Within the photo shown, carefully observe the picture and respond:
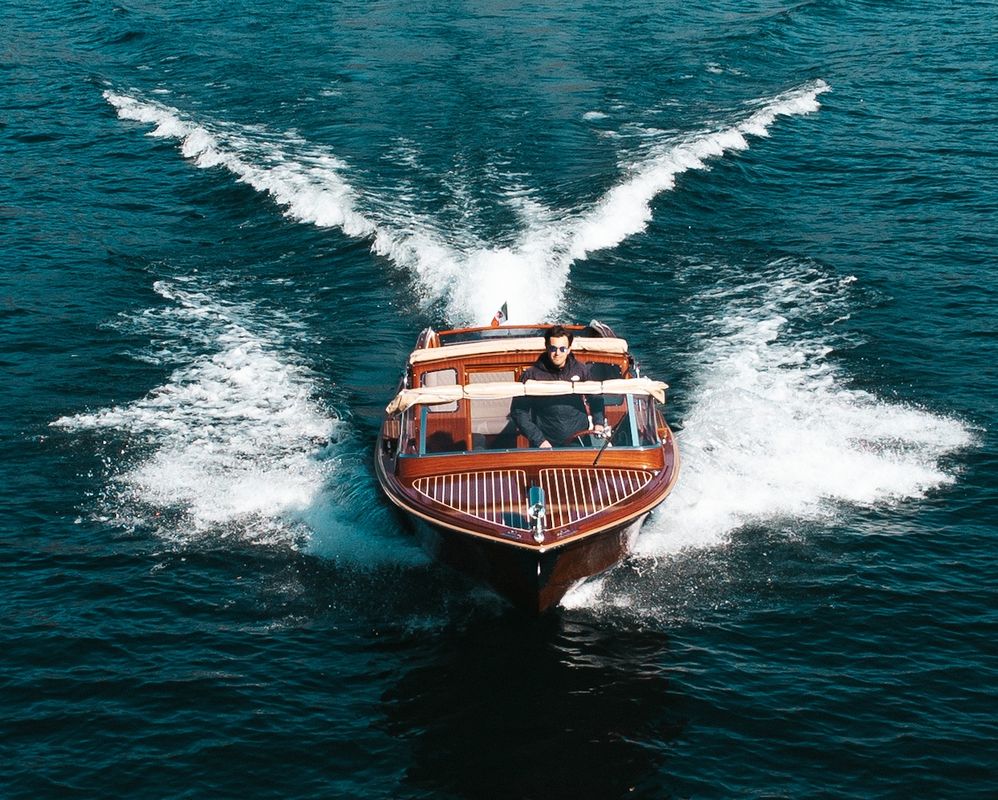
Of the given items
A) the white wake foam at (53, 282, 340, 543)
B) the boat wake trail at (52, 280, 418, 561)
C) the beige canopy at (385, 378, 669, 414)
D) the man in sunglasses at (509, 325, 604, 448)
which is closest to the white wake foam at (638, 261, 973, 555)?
the man in sunglasses at (509, 325, 604, 448)

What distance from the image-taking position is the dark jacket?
46.3 ft

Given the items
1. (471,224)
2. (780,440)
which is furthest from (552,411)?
(471,224)

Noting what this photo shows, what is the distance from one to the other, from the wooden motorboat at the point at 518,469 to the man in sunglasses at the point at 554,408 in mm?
123

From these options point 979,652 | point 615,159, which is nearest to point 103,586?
point 979,652

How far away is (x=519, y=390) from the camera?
1381 cm

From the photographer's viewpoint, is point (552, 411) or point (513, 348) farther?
point (513, 348)

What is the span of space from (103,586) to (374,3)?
98.8ft

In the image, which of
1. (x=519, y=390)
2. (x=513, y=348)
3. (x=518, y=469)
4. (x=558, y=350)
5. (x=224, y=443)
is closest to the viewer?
(x=518, y=469)

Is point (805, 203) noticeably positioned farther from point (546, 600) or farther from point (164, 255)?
point (546, 600)

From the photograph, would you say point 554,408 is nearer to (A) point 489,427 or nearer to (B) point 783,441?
(A) point 489,427

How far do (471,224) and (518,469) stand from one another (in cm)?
1230

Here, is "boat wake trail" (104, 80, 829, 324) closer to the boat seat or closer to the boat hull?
the boat seat

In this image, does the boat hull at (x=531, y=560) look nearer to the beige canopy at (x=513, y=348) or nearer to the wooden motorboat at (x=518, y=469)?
the wooden motorboat at (x=518, y=469)

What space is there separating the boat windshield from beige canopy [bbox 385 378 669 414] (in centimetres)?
43
